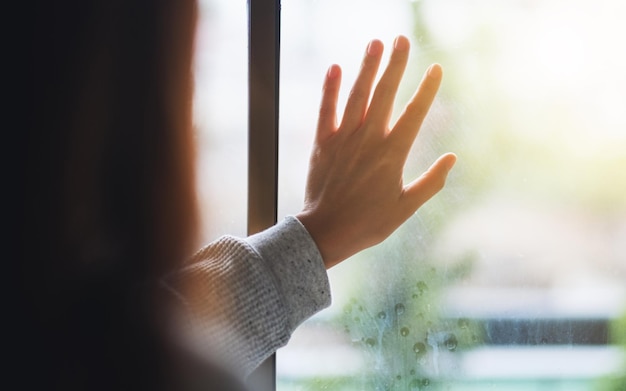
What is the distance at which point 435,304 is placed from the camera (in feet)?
3.15

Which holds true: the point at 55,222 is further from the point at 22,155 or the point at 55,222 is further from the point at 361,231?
the point at 361,231

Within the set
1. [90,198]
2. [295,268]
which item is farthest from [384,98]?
[90,198]

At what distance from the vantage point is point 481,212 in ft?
3.16

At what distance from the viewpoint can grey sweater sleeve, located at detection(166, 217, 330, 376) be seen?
21.0 inches

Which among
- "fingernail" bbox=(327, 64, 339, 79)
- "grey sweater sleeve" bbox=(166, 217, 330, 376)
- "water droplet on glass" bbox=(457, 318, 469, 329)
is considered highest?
"fingernail" bbox=(327, 64, 339, 79)

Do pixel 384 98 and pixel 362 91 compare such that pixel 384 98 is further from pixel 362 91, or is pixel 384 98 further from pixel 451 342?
pixel 451 342

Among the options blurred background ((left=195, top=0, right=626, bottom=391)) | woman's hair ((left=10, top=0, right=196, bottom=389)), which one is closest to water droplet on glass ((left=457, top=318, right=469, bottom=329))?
blurred background ((left=195, top=0, right=626, bottom=391))

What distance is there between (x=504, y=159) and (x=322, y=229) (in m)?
0.43

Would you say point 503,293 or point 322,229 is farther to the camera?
point 503,293

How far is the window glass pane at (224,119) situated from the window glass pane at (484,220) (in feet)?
0.22

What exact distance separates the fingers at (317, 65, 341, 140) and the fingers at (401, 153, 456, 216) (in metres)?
0.12

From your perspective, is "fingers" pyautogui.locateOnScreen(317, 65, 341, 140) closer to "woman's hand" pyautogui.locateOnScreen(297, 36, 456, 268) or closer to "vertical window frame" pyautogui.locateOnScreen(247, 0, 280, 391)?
"woman's hand" pyautogui.locateOnScreen(297, 36, 456, 268)

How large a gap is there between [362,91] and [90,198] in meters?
0.35

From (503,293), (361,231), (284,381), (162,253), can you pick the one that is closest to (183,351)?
(162,253)
